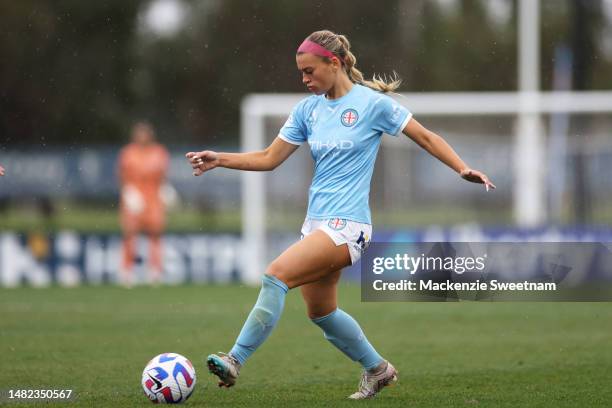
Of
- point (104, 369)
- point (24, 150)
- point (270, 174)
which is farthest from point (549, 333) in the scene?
point (24, 150)

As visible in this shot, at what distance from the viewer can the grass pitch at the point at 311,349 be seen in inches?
296

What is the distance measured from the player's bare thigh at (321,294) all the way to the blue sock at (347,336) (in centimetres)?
7

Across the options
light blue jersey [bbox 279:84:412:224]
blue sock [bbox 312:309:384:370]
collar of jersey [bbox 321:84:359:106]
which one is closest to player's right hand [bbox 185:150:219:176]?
light blue jersey [bbox 279:84:412:224]

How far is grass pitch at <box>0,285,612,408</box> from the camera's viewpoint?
7516mm

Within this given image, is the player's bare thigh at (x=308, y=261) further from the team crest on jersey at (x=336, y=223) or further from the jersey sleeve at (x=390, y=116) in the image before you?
the jersey sleeve at (x=390, y=116)

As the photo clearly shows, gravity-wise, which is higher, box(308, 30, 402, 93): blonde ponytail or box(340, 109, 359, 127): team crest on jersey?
box(308, 30, 402, 93): blonde ponytail

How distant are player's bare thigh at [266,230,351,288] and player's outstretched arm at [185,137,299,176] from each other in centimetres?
71

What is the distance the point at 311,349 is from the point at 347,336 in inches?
121

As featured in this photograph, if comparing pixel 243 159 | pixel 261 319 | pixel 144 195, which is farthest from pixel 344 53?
pixel 144 195

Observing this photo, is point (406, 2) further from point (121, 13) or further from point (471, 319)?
point (471, 319)

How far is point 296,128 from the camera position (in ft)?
24.1

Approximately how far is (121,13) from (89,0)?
127 centimetres

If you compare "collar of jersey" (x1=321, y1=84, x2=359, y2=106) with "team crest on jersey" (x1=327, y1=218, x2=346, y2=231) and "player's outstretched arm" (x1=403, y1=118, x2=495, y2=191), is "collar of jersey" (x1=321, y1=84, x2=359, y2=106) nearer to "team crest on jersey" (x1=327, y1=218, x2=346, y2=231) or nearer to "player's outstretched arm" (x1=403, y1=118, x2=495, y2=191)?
"player's outstretched arm" (x1=403, y1=118, x2=495, y2=191)

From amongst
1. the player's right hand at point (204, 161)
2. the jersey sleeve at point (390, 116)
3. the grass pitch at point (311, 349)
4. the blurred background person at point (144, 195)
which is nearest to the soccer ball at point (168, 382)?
the grass pitch at point (311, 349)
